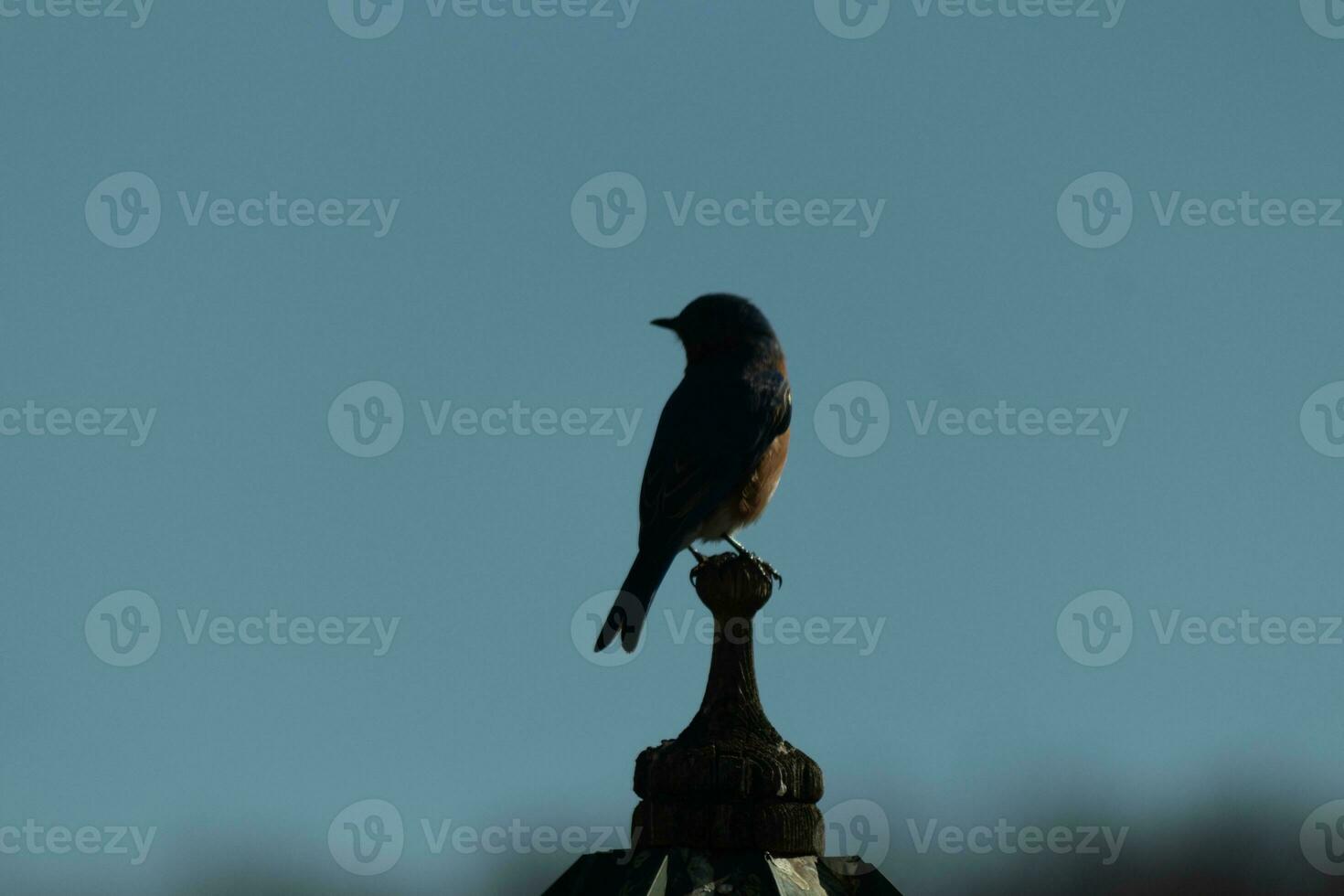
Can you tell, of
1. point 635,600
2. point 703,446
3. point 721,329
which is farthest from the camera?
point 721,329

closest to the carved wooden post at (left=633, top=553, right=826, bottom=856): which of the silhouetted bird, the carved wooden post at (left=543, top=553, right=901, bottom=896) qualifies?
the carved wooden post at (left=543, top=553, right=901, bottom=896)

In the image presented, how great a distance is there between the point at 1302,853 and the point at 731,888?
45.5 metres

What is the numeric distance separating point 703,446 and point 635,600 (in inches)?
51.6

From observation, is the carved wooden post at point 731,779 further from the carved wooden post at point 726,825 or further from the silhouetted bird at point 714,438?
the silhouetted bird at point 714,438

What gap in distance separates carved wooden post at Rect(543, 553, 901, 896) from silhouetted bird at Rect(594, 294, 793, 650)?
2536 mm

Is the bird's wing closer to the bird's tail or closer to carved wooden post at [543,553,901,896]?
the bird's tail

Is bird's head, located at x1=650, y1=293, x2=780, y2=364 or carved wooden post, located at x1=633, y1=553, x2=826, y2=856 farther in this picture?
bird's head, located at x1=650, y1=293, x2=780, y2=364

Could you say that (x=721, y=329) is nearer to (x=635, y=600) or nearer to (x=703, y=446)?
(x=703, y=446)

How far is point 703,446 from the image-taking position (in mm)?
7500

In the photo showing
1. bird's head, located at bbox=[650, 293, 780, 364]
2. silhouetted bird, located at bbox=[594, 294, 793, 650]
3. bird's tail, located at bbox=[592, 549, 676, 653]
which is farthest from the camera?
bird's head, located at bbox=[650, 293, 780, 364]

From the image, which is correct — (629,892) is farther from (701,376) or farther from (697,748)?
(701,376)

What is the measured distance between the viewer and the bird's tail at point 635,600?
5.91 m

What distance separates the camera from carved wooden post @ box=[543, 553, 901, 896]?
3.78m

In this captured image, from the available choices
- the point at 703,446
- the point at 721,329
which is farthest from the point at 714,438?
the point at 721,329
